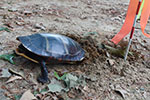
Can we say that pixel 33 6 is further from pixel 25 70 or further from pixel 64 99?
pixel 64 99

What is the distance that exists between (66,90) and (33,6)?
12.4ft

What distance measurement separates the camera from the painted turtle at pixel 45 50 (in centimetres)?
209

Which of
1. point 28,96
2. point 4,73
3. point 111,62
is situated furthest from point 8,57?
point 111,62

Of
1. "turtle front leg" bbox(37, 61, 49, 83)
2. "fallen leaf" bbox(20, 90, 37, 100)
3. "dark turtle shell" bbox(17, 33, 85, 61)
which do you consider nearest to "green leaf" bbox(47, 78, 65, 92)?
"turtle front leg" bbox(37, 61, 49, 83)

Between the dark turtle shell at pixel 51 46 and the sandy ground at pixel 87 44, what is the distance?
23cm

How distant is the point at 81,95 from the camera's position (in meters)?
1.94

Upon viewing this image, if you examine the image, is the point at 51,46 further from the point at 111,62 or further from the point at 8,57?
the point at 111,62

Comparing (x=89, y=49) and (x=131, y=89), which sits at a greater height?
(x=89, y=49)

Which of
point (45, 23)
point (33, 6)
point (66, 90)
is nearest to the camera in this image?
point (66, 90)

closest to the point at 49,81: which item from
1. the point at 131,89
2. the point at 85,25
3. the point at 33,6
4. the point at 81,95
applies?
the point at 81,95

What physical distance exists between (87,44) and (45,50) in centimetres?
114

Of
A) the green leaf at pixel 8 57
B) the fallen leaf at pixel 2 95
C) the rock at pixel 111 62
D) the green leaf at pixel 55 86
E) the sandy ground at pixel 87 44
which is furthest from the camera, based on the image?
the rock at pixel 111 62

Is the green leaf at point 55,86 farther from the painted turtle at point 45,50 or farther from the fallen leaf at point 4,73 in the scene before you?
the fallen leaf at point 4,73

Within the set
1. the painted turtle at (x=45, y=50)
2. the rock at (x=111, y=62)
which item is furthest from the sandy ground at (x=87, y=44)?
the painted turtle at (x=45, y=50)
